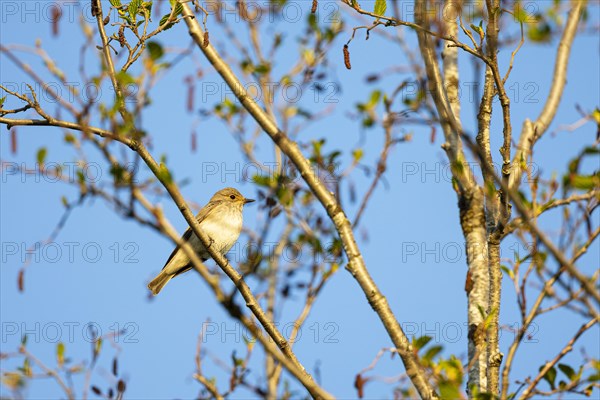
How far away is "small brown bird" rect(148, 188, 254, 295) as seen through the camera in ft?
30.7

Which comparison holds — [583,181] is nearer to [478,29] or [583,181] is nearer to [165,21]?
[478,29]

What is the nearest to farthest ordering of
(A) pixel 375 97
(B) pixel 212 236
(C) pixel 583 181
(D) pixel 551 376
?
(C) pixel 583 181, (D) pixel 551 376, (A) pixel 375 97, (B) pixel 212 236

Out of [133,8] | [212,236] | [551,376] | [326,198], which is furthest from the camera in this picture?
[212,236]

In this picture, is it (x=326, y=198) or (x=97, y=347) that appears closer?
(x=326, y=198)

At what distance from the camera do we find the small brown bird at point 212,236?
9.37 metres

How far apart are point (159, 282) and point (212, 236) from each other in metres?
0.90

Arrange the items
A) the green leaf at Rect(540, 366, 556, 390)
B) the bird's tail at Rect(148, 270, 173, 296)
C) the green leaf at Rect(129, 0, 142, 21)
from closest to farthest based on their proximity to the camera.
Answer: the green leaf at Rect(540, 366, 556, 390) → the green leaf at Rect(129, 0, 142, 21) → the bird's tail at Rect(148, 270, 173, 296)

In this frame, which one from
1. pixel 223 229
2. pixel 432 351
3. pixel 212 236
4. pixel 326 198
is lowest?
pixel 432 351

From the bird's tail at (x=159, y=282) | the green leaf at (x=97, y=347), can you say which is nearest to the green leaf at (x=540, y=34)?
the green leaf at (x=97, y=347)

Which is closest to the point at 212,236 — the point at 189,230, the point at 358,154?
the point at 189,230

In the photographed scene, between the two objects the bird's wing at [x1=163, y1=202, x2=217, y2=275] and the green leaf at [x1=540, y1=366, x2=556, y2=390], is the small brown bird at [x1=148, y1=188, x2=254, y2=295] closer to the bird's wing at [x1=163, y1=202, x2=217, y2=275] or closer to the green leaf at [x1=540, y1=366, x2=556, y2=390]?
the bird's wing at [x1=163, y1=202, x2=217, y2=275]

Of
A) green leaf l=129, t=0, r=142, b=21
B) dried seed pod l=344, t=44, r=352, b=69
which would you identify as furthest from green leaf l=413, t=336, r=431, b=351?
green leaf l=129, t=0, r=142, b=21

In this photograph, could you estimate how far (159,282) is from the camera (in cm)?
966

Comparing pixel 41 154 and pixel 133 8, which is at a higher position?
pixel 133 8
